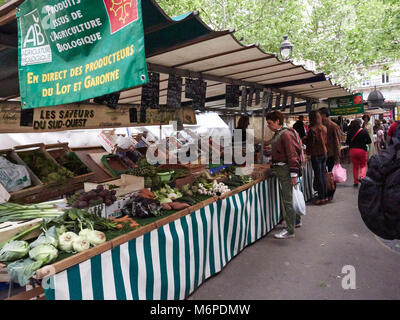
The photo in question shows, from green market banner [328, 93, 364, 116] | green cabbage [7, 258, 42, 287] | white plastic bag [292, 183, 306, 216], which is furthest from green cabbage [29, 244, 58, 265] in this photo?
green market banner [328, 93, 364, 116]

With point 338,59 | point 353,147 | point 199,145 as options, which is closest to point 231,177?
point 199,145

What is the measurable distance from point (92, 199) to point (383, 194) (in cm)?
279

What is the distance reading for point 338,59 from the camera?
1858 cm

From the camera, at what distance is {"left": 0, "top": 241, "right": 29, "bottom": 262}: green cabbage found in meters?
2.28

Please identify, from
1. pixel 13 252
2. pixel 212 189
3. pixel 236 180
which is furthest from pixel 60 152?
pixel 13 252

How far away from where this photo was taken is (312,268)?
14.0 feet

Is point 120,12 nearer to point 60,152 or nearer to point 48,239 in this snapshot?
point 48,239

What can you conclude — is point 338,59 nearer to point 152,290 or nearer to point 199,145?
point 199,145

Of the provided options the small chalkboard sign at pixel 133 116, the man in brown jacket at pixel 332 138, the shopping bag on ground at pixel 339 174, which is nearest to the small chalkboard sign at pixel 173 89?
A: the small chalkboard sign at pixel 133 116

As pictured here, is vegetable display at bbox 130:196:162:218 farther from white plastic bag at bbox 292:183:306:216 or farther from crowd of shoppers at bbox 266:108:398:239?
white plastic bag at bbox 292:183:306:216
